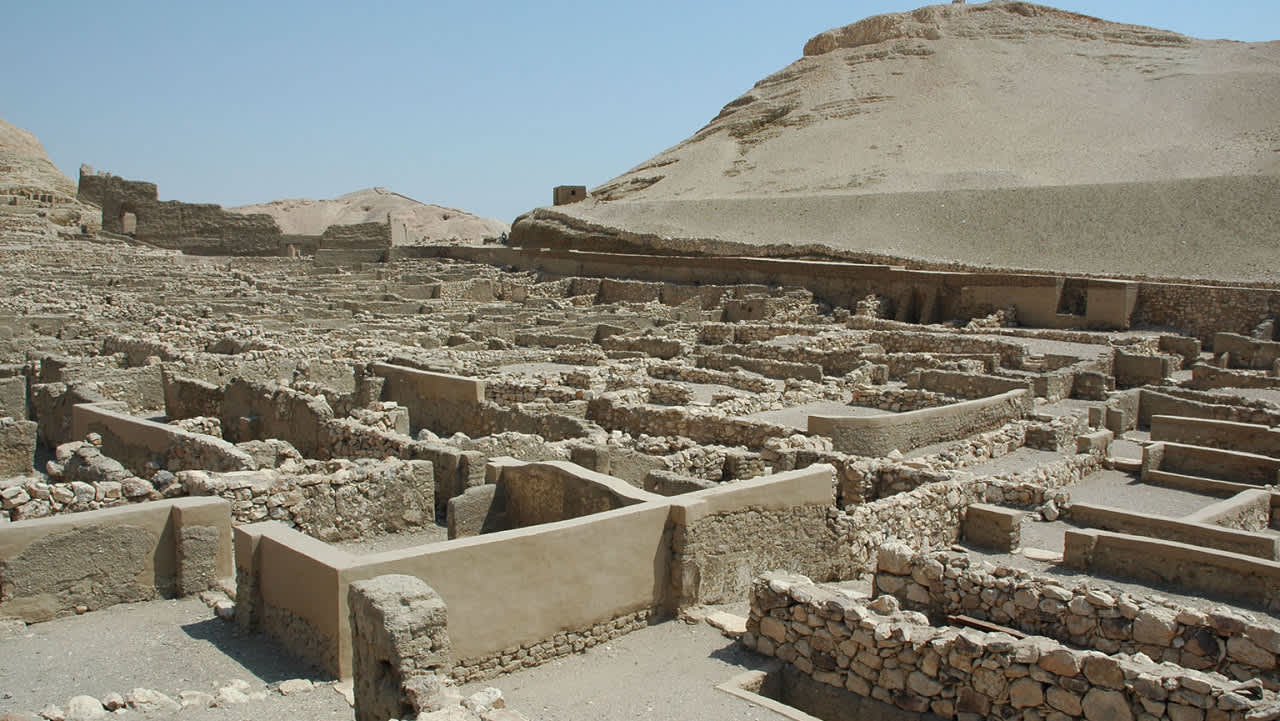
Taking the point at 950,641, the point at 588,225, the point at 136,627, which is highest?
the point at 588,225

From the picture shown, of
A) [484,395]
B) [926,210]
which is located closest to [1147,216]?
[926,210]

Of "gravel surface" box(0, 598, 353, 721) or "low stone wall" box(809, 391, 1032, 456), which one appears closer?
"gravel surface" box(0, 598, 353, 721)

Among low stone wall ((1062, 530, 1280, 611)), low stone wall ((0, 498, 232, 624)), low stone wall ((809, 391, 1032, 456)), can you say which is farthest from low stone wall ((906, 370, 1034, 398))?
low stone wall ((0, 498, 232, 624))

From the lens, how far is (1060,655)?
517 cm

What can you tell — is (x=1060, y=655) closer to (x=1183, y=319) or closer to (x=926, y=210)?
(x=1183, y=319)

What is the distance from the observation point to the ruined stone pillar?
5059 mm

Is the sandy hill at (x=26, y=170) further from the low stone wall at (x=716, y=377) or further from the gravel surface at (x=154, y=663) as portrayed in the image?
the gravel surface at (x=154, y=663)

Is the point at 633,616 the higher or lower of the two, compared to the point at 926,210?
lower

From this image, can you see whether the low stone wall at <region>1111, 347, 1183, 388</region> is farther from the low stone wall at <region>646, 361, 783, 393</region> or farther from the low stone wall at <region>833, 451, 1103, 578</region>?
the low stone wall at <region>833, 451, 1103, 578</region>

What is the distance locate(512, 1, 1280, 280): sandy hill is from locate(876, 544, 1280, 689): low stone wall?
79.6ft

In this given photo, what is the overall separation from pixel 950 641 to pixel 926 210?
34820 millimetres

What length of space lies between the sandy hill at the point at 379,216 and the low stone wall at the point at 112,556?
56697 millimetres

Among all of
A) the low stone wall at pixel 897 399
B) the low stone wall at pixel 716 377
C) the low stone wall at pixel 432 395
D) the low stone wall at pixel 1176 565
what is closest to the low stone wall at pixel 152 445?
the low stone wall at pixel 432 395

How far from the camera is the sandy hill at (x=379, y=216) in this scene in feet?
219
